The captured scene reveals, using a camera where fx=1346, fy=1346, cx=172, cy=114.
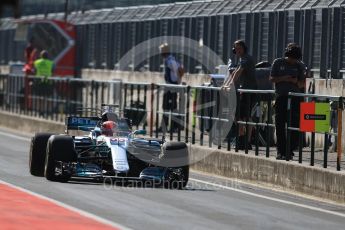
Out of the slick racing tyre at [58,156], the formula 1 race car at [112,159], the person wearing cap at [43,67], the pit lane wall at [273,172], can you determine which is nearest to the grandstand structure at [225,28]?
the person wearing cap at [43,67]

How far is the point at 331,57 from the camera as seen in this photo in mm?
24562

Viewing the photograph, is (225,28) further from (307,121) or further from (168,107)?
(307,121)

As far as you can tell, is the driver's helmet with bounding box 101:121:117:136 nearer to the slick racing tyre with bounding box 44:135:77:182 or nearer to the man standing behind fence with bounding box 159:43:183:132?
the slick racing tyre with bounding box 44:135:77:182

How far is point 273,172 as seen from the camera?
1922cm

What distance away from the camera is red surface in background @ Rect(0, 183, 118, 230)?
495 inches

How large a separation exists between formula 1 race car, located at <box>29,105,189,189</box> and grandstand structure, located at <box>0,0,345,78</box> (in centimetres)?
673

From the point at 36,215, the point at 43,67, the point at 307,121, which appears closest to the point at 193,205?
the point at 36,215

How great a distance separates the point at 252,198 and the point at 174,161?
4.78ft

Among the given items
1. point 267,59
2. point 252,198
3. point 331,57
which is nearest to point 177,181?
point 252,198

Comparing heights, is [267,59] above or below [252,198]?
above

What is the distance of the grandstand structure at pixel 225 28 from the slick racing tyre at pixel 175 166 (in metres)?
6.73

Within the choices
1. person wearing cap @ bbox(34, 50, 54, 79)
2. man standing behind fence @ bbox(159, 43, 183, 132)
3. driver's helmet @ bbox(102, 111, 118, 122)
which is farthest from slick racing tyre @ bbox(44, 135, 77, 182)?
person wearing cap @ bbox(34, 50, 54, 79)

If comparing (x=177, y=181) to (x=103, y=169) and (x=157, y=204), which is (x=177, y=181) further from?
(x=157, y=204)

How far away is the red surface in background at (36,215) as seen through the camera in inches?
495
